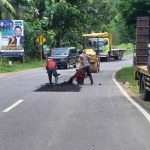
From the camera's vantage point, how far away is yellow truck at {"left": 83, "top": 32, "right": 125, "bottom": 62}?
4733cm

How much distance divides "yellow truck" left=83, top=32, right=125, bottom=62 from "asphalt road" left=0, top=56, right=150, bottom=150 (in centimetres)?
3111

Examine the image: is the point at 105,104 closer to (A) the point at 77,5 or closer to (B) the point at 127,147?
(B) the point at 127,147

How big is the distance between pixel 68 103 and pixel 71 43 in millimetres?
44450

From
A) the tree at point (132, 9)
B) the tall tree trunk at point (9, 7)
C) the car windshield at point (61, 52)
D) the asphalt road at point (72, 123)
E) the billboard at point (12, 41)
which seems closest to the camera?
the asphalt road at point (72, 123)

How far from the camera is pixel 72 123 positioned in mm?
10352

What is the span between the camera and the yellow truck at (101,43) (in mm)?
47331

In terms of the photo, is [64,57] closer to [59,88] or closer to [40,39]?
[40,39]

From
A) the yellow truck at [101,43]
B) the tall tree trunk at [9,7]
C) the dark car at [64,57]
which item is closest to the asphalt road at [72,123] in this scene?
the dark car at [64,57]

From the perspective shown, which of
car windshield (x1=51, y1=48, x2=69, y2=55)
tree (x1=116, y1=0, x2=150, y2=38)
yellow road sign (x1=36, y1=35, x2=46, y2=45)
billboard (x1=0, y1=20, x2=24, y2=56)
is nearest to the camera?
tree (x1=116, y1=0, x2=150, y2=38)

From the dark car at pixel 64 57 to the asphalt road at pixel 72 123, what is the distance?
21616 millimetres

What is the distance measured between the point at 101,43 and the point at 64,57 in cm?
1331

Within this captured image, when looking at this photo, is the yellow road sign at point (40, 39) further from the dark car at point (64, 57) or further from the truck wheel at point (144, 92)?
Result: the truck wheel at point (144, 92)

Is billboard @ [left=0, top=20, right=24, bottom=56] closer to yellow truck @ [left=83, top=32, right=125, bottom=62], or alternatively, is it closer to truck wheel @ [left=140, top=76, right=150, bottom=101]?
yellow truck @ [left=83, top=32, right=125, bottom=62]

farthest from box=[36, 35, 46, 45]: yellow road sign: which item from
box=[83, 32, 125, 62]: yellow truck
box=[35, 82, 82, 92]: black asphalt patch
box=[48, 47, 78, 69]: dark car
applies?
box=[35, 82, 82, 92]: black asphalt patch
